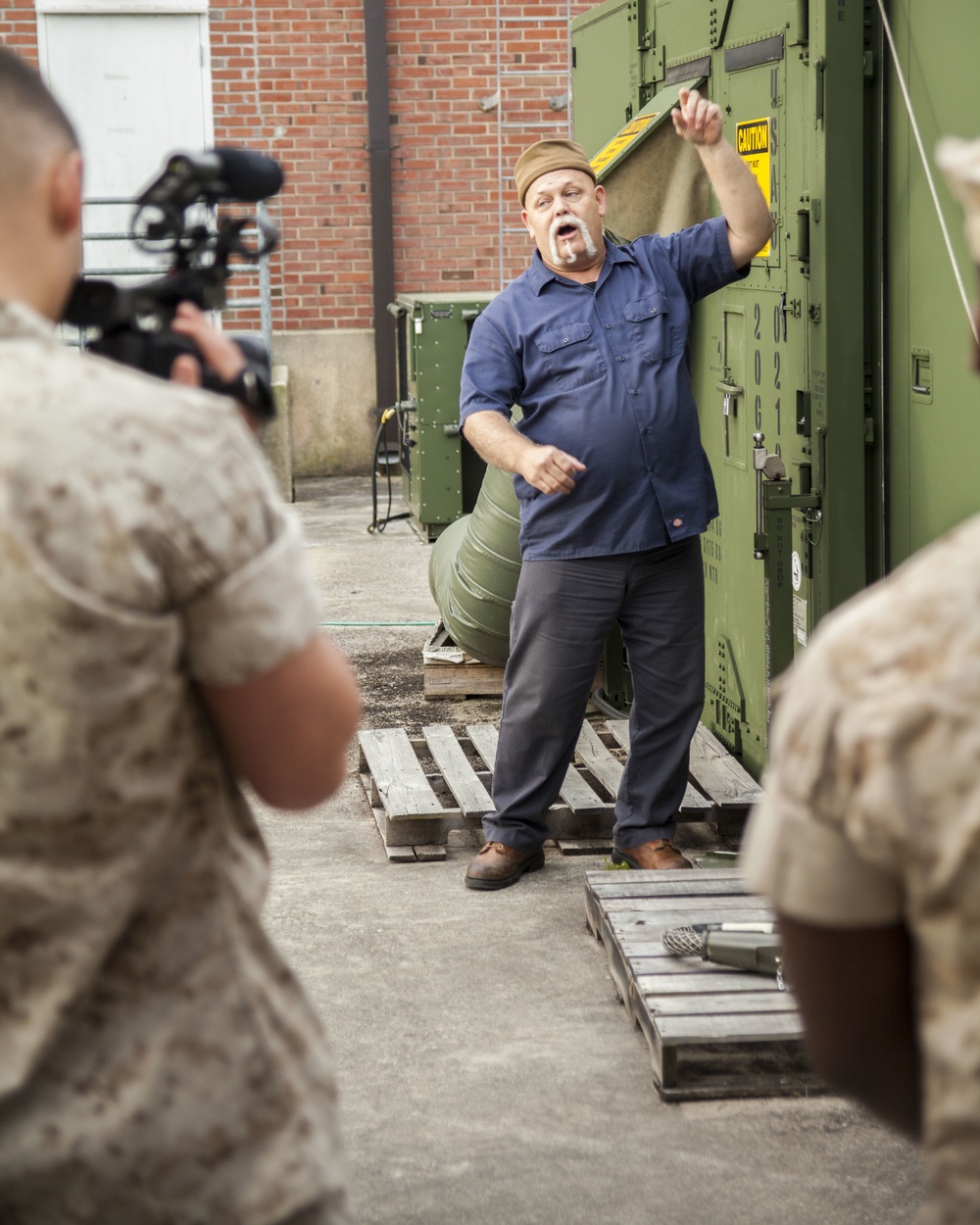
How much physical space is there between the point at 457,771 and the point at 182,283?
3853mm

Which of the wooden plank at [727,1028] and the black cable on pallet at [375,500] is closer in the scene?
the wooden plank at [727,1028]

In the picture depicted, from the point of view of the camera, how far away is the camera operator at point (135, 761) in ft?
4.17

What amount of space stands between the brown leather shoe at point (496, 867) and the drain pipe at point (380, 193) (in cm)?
807

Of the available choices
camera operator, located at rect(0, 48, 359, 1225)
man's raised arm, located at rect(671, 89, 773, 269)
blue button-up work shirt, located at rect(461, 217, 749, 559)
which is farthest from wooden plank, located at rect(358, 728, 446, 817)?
camera operator, located at rect(0, 48, 359, 1225)

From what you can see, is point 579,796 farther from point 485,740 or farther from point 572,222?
point 572,222

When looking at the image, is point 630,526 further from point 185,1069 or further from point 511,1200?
point 185,1069

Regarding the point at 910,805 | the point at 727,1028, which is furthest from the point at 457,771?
the point at 910,805

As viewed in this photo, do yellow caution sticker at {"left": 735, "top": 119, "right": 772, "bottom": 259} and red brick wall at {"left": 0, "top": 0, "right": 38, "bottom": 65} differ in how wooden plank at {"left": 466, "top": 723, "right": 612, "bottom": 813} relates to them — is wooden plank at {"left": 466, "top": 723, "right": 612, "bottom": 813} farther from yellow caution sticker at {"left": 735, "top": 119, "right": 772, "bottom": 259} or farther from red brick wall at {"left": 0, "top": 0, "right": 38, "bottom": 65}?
red brick wall at {"left": 0, "top": 0, "right": 38, "bottom": 65}

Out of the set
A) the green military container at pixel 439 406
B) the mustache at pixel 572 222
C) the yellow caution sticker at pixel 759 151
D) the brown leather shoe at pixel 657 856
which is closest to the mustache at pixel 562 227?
the mustache at pixel 572 222

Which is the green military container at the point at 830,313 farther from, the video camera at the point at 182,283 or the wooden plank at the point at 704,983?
the video camera at the point at 182,283

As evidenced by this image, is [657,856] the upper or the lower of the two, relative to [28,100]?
lower

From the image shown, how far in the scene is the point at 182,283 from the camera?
1.65 metres

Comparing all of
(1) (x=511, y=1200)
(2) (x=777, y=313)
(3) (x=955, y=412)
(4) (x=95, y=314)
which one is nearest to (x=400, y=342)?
(2) (x=777, y=313)

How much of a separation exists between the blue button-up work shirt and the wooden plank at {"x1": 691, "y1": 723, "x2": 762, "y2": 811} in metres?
0.96
